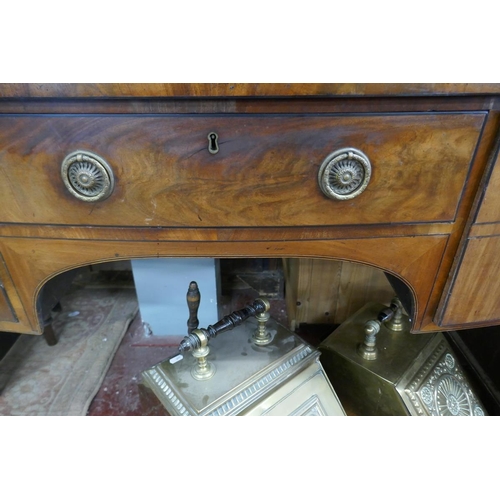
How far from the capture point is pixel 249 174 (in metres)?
0.44

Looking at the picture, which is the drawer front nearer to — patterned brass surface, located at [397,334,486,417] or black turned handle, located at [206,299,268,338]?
black turned handle, located at [206,299,268,338]

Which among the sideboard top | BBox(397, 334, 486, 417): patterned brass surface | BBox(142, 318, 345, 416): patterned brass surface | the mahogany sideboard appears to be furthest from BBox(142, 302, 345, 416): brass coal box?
the sideboard top

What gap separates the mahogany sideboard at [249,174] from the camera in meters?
0.40

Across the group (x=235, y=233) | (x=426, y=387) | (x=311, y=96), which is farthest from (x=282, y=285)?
(x=311, y=96)

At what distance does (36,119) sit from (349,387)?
812 mm

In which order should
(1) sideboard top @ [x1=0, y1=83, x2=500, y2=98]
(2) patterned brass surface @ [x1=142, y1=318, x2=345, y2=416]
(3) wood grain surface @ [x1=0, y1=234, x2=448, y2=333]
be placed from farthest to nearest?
1. (2) patterned brass surface @ [x1=142, y1=318, x2=345, y2=416]
2. (3) wood grain surface @ [x1=0, y1=234, x2=448, y2=333]
3. (1) sideboard top @ [x1=0, y1=83, x2=500, y2=98]

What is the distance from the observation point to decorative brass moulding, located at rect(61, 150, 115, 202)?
0.42m

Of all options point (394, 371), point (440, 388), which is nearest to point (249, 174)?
point (394, 371)

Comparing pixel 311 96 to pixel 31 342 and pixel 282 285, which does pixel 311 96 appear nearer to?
→ pixel 282 285

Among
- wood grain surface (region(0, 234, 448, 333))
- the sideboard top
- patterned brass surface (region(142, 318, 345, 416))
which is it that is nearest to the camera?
the sideboard top

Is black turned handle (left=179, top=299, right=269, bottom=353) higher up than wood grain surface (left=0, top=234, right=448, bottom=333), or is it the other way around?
wood grain surface (left=0, top=234, right=448, bottom=333)

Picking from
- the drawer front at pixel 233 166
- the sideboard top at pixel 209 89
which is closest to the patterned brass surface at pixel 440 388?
the drawer front at pixel 233 166

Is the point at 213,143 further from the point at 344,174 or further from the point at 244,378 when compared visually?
the point at 244,378

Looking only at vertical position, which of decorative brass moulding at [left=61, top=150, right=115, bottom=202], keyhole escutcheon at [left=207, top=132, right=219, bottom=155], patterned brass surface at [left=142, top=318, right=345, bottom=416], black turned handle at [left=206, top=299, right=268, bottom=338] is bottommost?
patterned brass surface at [left=142, top=318, right=345, bottom=416]
